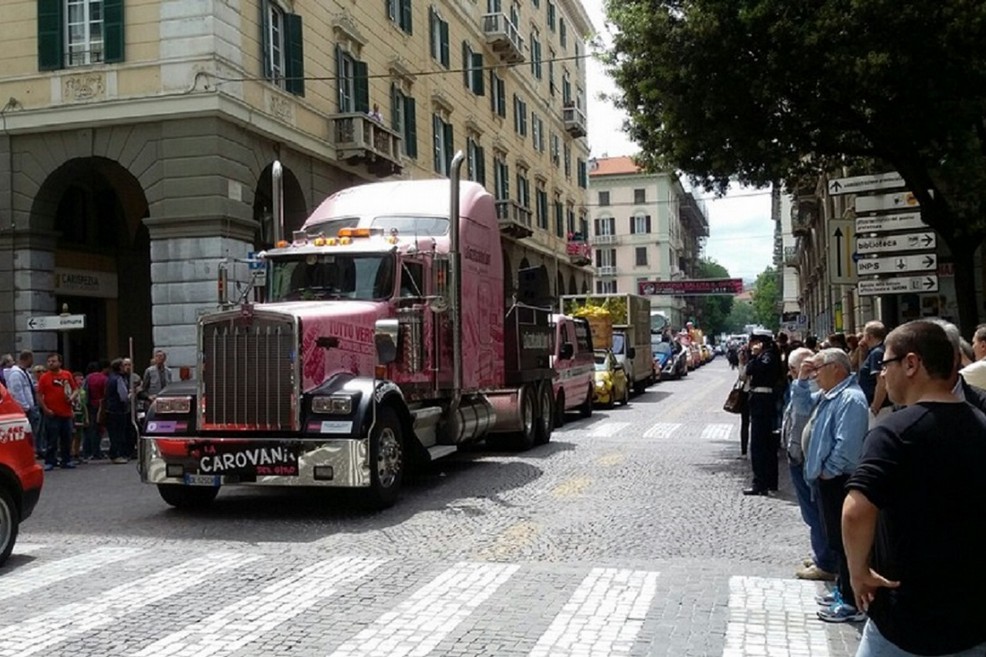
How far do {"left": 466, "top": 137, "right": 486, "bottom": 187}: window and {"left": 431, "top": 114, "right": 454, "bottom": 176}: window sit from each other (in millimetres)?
1812

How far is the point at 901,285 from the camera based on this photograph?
13.1 metres

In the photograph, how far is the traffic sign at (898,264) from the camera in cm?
1292

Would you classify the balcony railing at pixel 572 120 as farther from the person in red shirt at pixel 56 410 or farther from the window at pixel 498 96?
the person in red shirt at pixel 56 410

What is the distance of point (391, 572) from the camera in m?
7.48

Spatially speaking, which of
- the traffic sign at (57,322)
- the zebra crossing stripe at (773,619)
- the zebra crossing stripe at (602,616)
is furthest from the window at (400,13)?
the zebra crossing stripe at (773,619)

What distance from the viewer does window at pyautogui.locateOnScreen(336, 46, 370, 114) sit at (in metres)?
25.4

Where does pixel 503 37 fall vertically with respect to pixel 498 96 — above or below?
above

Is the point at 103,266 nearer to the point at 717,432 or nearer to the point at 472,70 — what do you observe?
the point at 717,432

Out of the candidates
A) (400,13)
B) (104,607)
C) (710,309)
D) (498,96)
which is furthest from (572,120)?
(710,309)

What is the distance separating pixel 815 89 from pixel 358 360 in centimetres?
740

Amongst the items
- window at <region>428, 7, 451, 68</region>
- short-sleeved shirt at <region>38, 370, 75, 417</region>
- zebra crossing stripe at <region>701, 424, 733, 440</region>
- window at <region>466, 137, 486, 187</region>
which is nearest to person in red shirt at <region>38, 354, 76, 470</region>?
short-sleeved shirt at <region>38, 370, 75, 417</region>

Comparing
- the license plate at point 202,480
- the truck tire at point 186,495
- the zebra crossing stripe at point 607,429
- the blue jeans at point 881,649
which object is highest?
the blue jeans at point 881,649

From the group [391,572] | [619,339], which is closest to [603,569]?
[391,572]

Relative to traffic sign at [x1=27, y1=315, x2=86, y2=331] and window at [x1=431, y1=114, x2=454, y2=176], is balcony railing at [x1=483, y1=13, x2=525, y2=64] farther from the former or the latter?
traffic sign at [x1=27, y1=315, x2=86, y2=331]
